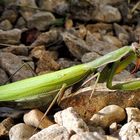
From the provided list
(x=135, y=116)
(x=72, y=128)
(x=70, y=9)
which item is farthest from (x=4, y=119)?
(x=70, y=9)

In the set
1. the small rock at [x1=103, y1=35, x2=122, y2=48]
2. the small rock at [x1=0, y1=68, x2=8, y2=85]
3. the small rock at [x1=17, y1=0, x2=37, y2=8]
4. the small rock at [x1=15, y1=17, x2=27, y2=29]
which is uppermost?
the small rock at [x1=17, y1=0, x2=37, y2=8]

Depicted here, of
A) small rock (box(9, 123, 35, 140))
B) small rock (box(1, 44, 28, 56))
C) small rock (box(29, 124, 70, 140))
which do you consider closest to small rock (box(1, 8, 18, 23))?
small rock (box(1, 44, 28, 56))

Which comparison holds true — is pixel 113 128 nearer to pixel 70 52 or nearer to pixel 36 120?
pixel 36 120

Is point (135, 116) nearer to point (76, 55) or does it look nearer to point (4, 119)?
point (4, 119)

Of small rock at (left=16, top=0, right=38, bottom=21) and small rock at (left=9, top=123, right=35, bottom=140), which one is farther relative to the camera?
small rock at (left=16, top=0, right=38, bottom=21)

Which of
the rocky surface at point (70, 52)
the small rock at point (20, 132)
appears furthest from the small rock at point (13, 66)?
the small rock at point (20, 132)

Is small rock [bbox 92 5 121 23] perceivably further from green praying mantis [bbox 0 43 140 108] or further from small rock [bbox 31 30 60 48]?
green praying mantis [bbox 0 43 140 108]

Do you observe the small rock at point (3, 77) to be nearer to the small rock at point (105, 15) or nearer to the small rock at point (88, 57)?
the small rock at point (88, 57)

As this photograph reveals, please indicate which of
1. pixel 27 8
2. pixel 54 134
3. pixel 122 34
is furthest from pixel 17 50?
pixel 54 134
